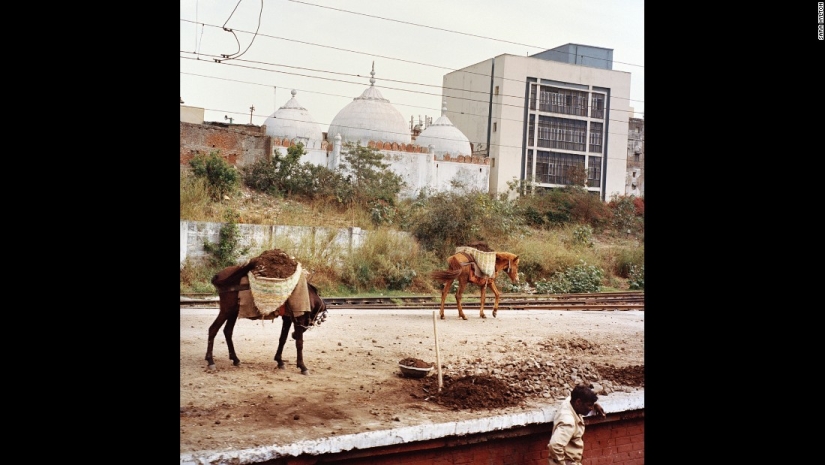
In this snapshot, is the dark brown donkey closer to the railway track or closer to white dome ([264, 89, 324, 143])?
the railway track

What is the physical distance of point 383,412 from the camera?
5.50m

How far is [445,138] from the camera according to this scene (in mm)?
10008

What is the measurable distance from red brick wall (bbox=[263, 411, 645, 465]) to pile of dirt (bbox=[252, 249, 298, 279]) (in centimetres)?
147

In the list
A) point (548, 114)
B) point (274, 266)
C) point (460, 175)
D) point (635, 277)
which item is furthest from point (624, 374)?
point (548, 114)

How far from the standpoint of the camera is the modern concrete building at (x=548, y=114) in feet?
29.6

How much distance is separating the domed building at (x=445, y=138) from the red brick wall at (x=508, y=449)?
438 centimetres

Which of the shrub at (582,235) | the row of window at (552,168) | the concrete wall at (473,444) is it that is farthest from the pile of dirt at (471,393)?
the row of window at (552,168)

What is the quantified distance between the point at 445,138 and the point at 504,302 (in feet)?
8.41

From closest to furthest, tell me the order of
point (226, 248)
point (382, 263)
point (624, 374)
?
point (226, 248) < point (624, 374) < point (382, 263)

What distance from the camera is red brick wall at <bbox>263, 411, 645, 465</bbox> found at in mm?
5031

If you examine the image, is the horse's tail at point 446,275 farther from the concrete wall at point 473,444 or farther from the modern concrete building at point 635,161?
the modern concrete building at point 635,161

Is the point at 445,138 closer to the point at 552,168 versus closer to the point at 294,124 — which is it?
the point at 552,168
